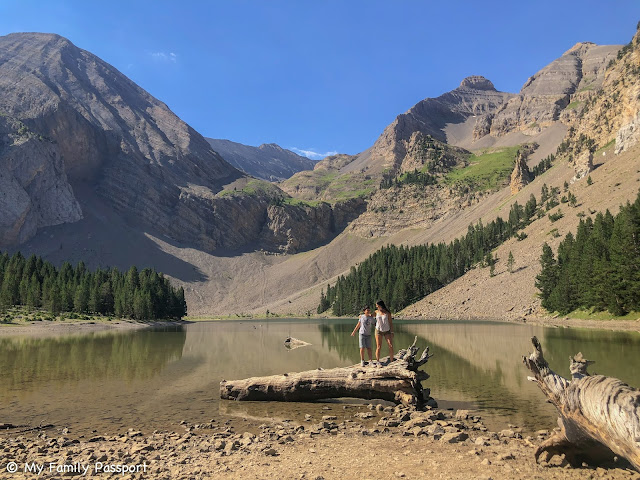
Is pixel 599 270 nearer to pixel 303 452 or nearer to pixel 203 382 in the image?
pixel 203 382

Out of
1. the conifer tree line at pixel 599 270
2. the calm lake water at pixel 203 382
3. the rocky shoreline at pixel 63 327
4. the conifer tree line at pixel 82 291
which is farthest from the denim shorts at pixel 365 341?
the conifer tree line at pixel 82 291

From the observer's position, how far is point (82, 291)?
8738cm

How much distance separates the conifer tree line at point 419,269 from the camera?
124m

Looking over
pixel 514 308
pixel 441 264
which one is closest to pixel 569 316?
pixel 514 308

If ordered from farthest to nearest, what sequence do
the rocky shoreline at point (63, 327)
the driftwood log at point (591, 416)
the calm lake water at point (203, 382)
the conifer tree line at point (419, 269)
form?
the conifer tree line at point (419, 269)
the rocky shoreline at point (63, 327)
the calm lake water at point (203, 382)
the driftwood log at point (591, 416)

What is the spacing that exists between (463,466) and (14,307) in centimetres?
9763

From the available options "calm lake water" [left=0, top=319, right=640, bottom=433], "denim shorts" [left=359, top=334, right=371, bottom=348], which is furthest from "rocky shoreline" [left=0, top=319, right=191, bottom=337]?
"denim shorts" [left=359, top=334, right=371, bottom=348]

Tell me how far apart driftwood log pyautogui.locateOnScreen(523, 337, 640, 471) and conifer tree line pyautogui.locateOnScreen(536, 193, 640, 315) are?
1917 inches

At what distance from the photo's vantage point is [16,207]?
185875 millimetres

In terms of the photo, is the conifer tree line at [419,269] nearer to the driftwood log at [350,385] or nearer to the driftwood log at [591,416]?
the driftwood log at [350,385]

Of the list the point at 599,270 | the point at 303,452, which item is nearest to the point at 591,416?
the point at 303,452

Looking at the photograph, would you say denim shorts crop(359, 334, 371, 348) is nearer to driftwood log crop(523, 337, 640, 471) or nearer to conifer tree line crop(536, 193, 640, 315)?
driftwood log crop(523, 337, 640, 471)

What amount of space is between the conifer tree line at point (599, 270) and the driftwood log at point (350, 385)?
4571 cm

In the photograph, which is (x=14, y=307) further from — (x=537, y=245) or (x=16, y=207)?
(x=16, y=207)
